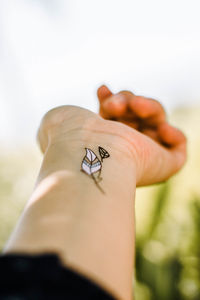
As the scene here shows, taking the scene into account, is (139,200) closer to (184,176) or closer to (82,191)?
(184,176)

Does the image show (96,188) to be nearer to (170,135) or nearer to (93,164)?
(93,164)

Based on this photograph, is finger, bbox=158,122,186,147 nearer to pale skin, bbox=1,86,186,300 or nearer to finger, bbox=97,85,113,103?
pale skin, bbox=1,86,186,300

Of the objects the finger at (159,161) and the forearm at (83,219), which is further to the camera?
the finger at (159,161)

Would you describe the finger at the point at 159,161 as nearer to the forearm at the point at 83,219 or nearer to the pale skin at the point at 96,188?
the pale skin at the point at 96,188

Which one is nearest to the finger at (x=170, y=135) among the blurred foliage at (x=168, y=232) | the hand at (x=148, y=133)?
the hand at (x=148, y=133)

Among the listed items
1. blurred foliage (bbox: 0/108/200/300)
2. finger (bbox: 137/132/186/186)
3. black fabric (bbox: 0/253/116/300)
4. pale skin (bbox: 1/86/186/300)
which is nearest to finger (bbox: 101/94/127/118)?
pale skin (bbox: 1/86/186/300)

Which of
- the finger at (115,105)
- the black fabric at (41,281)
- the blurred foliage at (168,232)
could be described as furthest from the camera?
the blurred foliage at (168,232)
